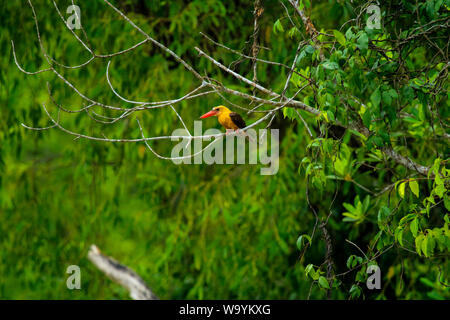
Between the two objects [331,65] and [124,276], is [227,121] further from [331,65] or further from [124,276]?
[124,276]

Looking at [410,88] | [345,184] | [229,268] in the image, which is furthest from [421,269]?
[410,88]

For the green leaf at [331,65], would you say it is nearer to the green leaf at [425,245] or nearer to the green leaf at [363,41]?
the green leaf at [363,41]

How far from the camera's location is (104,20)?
480 centimetres

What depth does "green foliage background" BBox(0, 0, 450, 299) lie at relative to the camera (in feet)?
15.2

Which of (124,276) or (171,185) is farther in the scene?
(171,185)

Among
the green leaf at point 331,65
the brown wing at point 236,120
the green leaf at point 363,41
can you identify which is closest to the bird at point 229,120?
the brown wing at point 236,120

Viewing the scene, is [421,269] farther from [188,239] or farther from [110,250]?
[110,250]

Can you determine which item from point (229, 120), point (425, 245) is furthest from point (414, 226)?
point (229, 120)

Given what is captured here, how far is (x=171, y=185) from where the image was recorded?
518cm

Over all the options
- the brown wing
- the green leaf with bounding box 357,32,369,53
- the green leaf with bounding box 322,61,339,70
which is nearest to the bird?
the brown wing

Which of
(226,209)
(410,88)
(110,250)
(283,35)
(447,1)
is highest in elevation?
Result: (283,35)

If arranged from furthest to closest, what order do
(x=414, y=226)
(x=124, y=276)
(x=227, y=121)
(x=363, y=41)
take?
(x=124, y=276) → (x=227, y=121) → (x=414, y=226) → (x=363, y=41)

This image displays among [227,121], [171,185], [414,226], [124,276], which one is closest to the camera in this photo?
[414,226]
